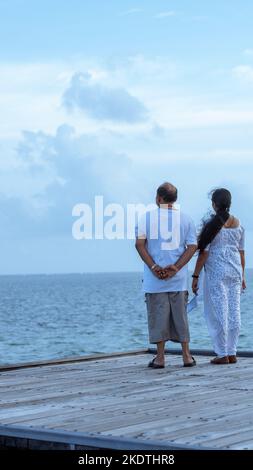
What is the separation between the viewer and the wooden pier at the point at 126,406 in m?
5.50

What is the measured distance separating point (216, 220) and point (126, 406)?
9.44 ft

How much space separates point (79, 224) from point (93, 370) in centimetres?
127

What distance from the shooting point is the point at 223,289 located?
9.18m

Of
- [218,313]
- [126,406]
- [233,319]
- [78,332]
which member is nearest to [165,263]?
[218,313]

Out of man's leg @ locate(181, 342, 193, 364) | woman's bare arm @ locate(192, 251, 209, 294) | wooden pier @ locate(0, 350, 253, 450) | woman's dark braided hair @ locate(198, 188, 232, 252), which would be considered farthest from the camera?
woman's bare arm @ locate(192, 251, 209, 294)

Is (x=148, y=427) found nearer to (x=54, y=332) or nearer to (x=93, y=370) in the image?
(x=93, y=370)

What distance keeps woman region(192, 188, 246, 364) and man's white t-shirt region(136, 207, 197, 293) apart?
278mm

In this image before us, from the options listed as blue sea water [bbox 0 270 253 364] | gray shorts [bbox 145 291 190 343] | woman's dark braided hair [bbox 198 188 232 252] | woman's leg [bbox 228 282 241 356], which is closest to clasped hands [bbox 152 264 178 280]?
gray shorts [bbox 145 291 190 343]

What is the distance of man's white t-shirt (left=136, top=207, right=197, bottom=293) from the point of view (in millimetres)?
8852

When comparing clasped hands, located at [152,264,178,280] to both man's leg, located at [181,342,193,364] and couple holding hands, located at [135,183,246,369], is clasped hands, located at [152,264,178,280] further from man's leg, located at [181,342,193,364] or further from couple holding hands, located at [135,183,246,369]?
man's leg, located at [181,342,193,364]

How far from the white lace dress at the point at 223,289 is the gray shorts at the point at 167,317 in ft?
1.27

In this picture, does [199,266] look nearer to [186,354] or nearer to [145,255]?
[145,255]

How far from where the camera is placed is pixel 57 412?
641cm

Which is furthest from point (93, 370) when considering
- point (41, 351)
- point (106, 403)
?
point (41, 351)
